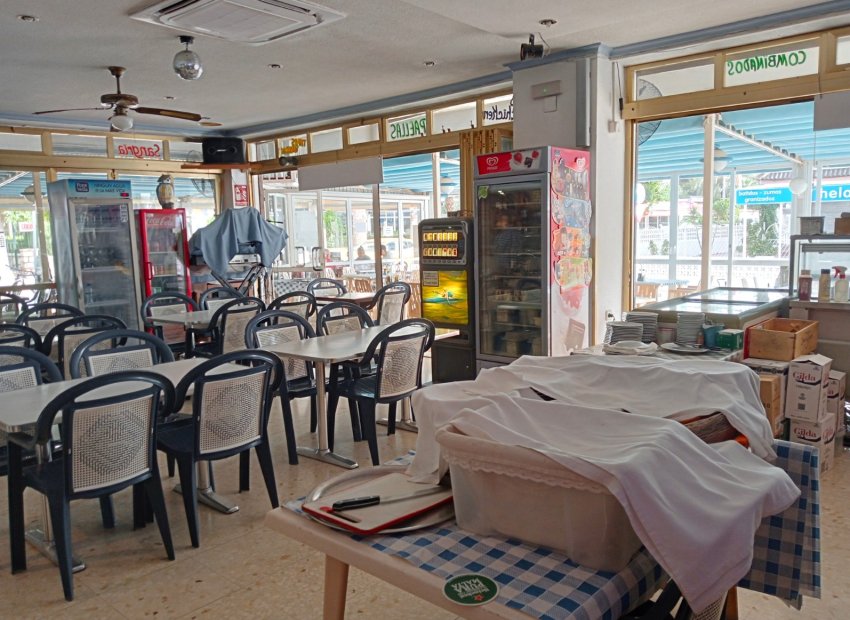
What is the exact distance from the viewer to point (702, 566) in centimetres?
115

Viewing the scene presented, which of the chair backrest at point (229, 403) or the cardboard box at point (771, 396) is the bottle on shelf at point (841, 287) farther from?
the chair backrest at point (229, 403)

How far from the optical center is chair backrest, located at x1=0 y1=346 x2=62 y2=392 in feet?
11.6

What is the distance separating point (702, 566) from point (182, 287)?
8567mm

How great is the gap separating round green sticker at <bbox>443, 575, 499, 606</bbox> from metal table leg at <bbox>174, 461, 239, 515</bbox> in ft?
9.09

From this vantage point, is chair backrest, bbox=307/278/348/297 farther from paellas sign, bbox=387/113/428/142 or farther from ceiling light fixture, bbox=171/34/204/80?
ceiling light fixture, bbox=171/34/204/80

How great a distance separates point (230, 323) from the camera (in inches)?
226

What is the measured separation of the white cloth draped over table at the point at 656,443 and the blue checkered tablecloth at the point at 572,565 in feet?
0.41

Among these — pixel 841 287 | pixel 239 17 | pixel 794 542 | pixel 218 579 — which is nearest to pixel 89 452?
pixel 218 579

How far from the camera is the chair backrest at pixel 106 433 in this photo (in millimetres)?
2713

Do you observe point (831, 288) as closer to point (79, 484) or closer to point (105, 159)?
point (79, 484)

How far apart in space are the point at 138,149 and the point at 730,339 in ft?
27.7

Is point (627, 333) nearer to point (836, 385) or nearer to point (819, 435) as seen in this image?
point (819, 435)

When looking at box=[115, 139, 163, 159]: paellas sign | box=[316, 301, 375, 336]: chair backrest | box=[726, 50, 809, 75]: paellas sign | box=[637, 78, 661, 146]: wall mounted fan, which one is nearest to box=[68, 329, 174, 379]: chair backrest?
box=[316, 301, 375, 336]: chair backrest

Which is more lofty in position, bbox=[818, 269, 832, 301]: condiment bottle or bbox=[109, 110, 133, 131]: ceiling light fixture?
bbox=[109, 110, 133, 131]: ceiling light fixture
